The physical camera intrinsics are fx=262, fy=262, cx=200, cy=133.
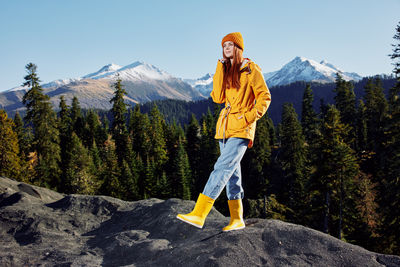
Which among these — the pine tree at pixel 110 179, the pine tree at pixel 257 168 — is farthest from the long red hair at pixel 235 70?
the pine tree at pixel 257 168

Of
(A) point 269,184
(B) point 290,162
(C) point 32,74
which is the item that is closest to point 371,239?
(B) point 290,162

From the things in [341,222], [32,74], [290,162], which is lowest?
[341,222]

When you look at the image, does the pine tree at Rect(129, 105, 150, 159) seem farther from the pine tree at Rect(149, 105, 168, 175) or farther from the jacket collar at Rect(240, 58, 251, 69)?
the jacket collar at Rect(240, 58, 251, 69)

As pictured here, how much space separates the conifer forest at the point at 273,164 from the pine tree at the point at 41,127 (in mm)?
120

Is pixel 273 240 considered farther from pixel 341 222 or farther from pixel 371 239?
pixel 371 239

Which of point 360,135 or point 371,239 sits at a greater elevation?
point 360,135

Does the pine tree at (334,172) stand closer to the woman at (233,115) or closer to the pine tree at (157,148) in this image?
the woman at (233,115)

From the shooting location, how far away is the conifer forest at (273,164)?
778 inches

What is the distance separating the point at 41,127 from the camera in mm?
31922

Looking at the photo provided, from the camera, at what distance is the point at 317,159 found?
813 inches

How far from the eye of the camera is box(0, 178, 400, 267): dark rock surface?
4777 millimetres

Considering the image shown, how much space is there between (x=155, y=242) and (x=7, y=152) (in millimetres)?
29294

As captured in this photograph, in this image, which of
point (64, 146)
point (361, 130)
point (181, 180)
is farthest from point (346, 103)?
point (64, 146)

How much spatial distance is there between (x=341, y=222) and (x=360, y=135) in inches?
1280
